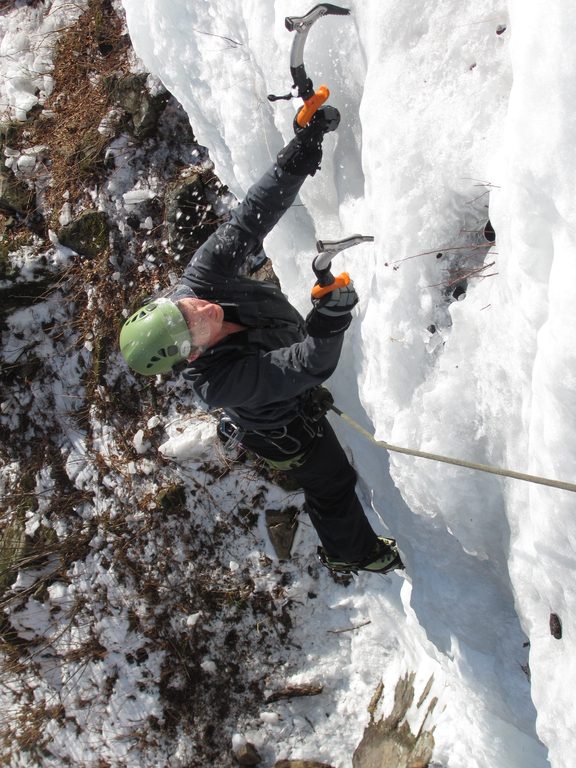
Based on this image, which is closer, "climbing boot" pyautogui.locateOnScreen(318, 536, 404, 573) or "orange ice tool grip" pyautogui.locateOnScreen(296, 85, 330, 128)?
"orange ice tool grip" pyautogui.locateOnScreen(296, 85, 330, 128)

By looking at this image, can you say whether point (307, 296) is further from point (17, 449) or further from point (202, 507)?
point (17, 449)

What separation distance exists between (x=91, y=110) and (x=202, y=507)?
10.9 ft

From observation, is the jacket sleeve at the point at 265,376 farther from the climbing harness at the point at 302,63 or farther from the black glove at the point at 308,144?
the climbing harness at the point at 302,63

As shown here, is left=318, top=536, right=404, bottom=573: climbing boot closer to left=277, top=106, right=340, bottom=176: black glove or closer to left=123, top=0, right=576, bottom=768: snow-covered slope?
left=123, top=0, right=576, bottom=768: snow-covered slope

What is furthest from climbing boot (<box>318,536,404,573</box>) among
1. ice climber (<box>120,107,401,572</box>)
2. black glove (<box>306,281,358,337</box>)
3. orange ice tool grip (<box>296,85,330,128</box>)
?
orange ice tool grip (<box>296,85,330,128</box>)

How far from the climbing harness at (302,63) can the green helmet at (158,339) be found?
1079 mm

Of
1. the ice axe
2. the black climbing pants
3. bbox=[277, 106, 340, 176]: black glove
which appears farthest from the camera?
the black climbing pants

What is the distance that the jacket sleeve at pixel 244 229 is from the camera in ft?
9.39

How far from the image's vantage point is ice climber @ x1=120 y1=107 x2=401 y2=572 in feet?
8.43

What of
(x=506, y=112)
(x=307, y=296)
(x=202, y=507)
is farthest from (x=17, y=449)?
(x=506, y=112)

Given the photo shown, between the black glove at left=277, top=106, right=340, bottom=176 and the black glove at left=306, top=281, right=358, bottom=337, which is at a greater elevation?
the black glove at left=277, top=106, right=340, bottom=176

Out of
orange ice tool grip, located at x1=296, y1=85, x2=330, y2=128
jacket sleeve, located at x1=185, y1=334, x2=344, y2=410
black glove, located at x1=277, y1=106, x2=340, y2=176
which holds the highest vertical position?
orange ice tool grip, located at x1=296, y1=85, x2=330, y2=128

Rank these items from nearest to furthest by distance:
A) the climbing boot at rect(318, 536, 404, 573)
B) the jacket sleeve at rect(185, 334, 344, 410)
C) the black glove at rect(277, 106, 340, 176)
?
the jacket sleeve at rect(185, 334, 344, 410) < the black glove at rect(277, 106, 340, 176) < the climbing boot at rect(318, 536, 404, 573)

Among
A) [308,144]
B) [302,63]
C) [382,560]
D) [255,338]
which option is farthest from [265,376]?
[382,560]
